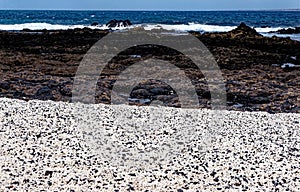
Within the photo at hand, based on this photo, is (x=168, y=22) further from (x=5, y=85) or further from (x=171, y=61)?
(x=5, y=85)

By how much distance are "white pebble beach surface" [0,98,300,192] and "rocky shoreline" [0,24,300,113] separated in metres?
1.25

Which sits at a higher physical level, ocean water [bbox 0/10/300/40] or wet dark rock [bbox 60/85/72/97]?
wet dark rock [bbox 60/85/72/97]

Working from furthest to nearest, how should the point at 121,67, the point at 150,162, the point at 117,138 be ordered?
the point at 121,67
the point at 117,138
the point at 150,162

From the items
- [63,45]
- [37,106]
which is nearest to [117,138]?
[37,106]

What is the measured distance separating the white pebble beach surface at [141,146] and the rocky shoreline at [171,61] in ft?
4.11

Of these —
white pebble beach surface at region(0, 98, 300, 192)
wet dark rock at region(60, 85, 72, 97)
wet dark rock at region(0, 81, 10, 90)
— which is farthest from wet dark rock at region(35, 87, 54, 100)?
white pebble beach surface at region(0, 98, 300, 192)

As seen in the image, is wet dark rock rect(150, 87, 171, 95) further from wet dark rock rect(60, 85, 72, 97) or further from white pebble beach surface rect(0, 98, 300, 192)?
white pebble beach surface rect(0, 98, 300, 192)

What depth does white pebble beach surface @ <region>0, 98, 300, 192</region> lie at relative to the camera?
370cm

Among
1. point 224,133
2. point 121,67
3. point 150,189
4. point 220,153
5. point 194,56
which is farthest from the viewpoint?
point 194,56

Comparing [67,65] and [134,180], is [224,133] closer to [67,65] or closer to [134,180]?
[134,180]

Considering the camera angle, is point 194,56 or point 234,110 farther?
point 194,56

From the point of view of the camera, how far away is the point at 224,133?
5219mm

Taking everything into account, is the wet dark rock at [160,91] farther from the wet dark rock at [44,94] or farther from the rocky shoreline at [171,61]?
the wet dark rock at [44,94]

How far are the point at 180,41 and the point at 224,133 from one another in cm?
800
